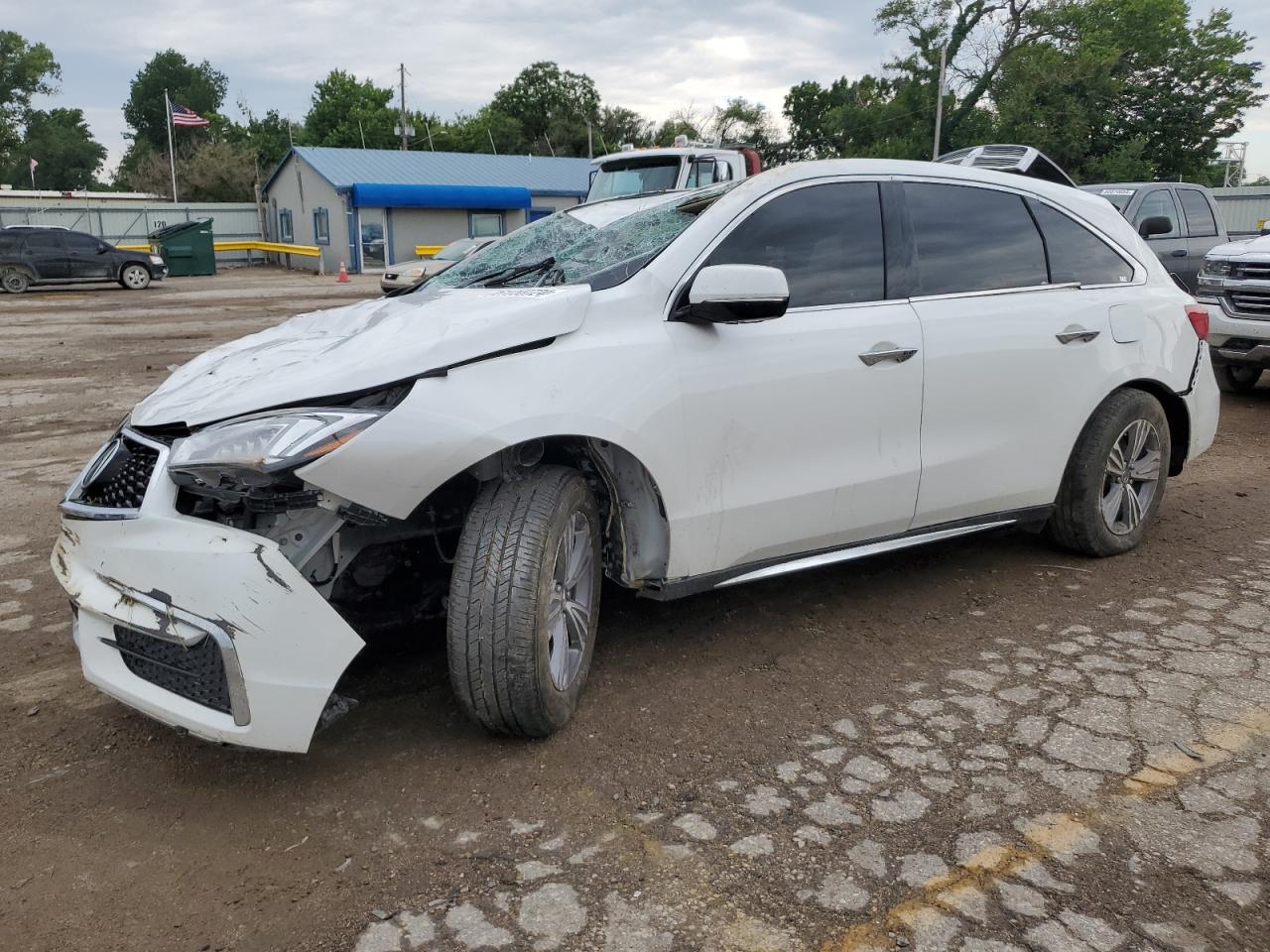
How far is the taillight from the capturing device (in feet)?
15.4

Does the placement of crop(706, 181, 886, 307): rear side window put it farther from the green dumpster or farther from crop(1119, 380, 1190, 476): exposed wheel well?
the green dumpster

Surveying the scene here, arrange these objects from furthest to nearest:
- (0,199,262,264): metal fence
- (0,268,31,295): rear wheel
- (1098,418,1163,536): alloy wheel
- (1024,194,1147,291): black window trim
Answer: (0,199,262,264): metal fence < (0,268,31,295): rear wheel < (1098,418,1163,536): alloy wheel < (1024,194,1147,291): black window trim

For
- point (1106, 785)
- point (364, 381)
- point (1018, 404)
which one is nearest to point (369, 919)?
point (364, 381)

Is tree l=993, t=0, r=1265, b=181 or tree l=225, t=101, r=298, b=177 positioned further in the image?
tree l=225, t=101, r=298, b=177

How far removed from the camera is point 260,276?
113ft

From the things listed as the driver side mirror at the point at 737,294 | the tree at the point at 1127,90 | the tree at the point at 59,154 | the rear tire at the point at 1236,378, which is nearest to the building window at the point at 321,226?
the tree at the point at 1127,90

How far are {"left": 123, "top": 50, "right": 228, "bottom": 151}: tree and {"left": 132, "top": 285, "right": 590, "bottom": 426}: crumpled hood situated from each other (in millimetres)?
98386

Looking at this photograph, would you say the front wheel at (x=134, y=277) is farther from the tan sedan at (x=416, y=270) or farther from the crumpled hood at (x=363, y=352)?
the crumpled hood at (x=363, y=352)

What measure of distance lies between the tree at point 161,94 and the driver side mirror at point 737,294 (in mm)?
98850

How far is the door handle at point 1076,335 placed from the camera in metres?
4.19

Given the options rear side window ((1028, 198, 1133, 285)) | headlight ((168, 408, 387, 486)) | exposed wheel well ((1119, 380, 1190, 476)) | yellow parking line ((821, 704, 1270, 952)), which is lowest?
yellow parking line ((821, 704, 1270, 952))

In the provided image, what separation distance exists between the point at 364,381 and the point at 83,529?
0.87 m

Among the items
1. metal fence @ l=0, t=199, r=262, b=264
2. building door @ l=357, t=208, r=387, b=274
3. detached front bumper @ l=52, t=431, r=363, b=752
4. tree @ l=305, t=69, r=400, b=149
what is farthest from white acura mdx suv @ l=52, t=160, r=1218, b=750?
tree @ l=305, t=69, r=400, b=149

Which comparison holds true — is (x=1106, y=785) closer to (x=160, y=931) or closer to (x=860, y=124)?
(x=160, y=931)
